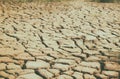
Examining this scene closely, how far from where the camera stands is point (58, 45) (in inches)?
159

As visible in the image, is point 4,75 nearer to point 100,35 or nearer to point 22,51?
point 22,51

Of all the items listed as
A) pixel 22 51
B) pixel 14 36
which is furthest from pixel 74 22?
pixel 22 51

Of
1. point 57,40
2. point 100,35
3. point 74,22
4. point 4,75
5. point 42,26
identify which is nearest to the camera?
point 4,75

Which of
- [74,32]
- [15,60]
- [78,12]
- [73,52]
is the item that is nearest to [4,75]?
[15,60]

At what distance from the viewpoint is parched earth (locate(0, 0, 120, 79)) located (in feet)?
10.1

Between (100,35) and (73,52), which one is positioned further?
(100,35)

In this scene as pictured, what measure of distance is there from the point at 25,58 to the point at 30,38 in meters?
0.97

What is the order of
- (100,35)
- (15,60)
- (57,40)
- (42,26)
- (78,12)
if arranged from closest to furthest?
(15,60) → (57,40) → (100,35) → (42,26) → (78,12)

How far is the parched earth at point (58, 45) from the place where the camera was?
3.08 m

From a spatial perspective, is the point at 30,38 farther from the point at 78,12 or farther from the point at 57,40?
the point at 78,12

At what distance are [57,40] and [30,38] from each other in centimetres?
46

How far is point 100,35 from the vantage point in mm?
4773

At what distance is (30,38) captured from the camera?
4340mm

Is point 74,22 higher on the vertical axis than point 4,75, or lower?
higher
